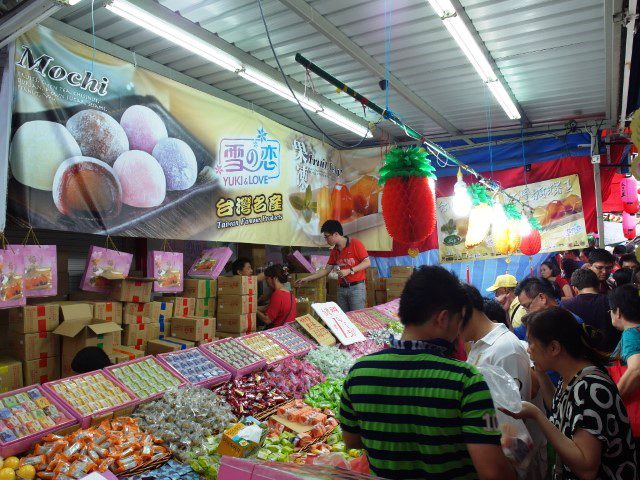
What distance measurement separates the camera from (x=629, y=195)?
7.84 m

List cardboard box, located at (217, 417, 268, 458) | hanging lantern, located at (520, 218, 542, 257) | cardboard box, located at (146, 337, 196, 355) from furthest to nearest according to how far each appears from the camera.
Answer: hanging lantern, located at (520, 218, 542, 257), cardboard box, located at (146, 337, 196, 355), cardboard box, located at (217, 417, 268, 458)

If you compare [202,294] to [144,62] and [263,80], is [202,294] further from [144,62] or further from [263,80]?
[144,62]

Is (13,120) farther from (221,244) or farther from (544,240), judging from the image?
(544,240)

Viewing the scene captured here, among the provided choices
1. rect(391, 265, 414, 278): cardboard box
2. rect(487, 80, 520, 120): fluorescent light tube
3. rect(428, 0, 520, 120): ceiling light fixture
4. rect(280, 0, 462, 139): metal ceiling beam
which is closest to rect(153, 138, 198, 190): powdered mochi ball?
rect(280, 0, 462, 139): metal ceiling beam

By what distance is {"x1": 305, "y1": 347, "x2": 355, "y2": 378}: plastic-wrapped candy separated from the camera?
4090 millimetres

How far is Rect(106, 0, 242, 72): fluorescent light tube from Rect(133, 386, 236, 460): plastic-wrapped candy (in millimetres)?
3018

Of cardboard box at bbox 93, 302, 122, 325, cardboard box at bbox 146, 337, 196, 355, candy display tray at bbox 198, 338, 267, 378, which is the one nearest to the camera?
candy display tray at bbox 198, 338, 267, 378

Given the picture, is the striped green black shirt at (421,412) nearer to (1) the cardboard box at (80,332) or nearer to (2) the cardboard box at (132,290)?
(1) the cardboard box at (80,332)

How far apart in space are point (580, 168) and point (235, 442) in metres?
7.96

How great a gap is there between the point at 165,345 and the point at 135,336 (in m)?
0.35

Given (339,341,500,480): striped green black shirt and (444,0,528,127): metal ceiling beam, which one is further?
(444,0,528,127): metal ceiling beam

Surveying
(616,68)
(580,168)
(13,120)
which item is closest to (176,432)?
(13,120)

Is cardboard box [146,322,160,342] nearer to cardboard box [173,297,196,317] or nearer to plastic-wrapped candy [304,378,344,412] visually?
cardboard box [173,297,196,317]

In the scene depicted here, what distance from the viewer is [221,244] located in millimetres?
7219
